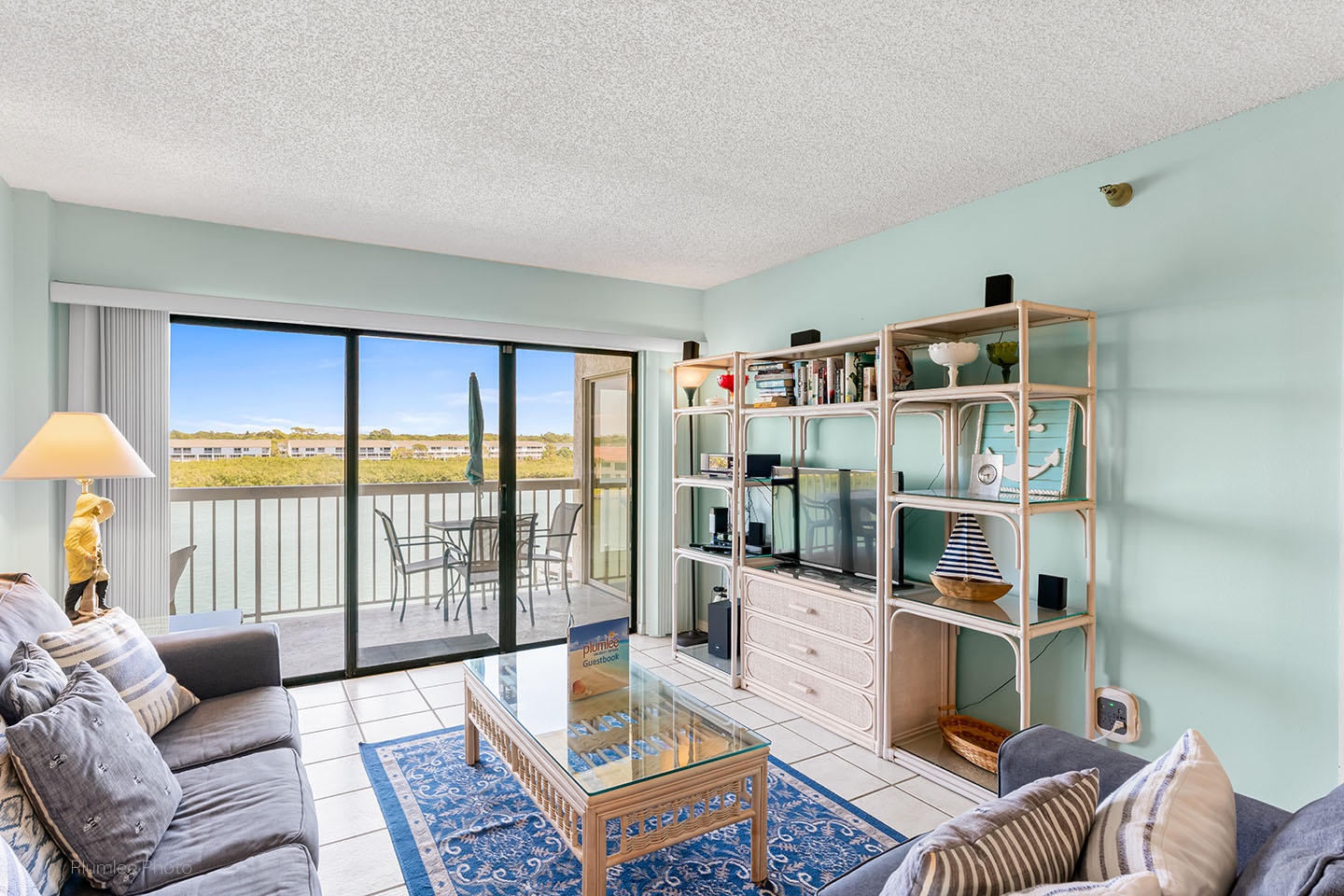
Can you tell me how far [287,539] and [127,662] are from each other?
190 centimetres

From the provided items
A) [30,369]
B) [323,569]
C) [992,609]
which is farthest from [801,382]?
[30,369]

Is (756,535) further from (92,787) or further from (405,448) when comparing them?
(92,787)

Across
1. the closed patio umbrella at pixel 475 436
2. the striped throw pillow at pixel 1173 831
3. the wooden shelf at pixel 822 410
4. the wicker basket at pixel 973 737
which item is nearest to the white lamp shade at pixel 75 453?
the closed patio umbrella at pixel 475 436

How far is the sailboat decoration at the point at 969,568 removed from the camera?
9.31 ft

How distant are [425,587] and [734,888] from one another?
2828mm

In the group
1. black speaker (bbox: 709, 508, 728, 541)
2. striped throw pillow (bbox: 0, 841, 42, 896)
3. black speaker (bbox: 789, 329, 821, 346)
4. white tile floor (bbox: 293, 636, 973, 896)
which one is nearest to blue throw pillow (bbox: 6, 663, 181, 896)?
striped throw pillow (bbox: 0, 841, 42, 896)

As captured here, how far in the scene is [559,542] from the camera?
472 centimetres

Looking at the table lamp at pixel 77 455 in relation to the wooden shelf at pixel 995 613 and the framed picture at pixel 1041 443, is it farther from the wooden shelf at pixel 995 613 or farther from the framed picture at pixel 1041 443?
the framed picture at pixel 1041 443

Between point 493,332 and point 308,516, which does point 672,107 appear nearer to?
point 493,332

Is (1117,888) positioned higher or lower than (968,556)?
lower

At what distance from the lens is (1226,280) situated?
2396 millimetres

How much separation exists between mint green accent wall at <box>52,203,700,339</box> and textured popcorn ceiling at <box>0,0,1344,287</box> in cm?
18

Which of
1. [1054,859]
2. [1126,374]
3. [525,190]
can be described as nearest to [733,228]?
[525,190]

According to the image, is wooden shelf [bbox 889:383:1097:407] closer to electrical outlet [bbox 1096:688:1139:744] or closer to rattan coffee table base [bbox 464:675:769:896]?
electrical outlet [bbox 1096:688:1139:744]
